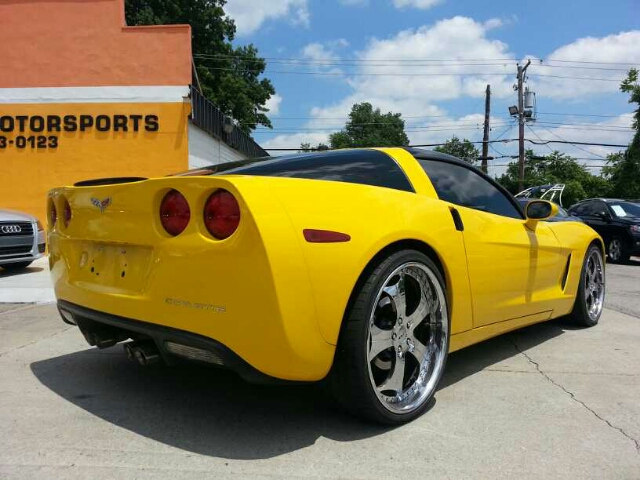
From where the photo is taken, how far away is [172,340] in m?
2.46

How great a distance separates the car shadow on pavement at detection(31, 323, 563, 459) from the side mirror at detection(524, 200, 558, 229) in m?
1.08

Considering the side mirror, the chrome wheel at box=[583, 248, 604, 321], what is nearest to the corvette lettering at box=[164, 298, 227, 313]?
the side mirror

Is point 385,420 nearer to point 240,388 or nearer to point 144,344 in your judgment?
point 240,388

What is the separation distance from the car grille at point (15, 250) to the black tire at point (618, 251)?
39.8 feet

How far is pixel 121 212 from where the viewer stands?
273 centimetres

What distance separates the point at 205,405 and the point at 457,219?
5.94 ft

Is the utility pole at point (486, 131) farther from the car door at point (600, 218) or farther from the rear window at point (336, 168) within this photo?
the rear window at point (336, 168)

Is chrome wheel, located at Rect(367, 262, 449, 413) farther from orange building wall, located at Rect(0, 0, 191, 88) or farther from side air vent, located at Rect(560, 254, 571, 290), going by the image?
orange building wall, located at Rect(0, 0, 191, 88)

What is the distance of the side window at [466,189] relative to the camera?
3.42 m

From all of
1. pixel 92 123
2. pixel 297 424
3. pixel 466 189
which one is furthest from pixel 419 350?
pixel 92 123

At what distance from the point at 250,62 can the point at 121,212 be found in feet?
119

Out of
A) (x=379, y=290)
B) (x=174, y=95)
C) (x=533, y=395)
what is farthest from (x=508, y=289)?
(x=174, y=95)

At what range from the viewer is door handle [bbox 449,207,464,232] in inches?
126

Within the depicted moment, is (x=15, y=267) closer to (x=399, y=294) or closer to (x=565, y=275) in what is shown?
(x=399, y=294)
